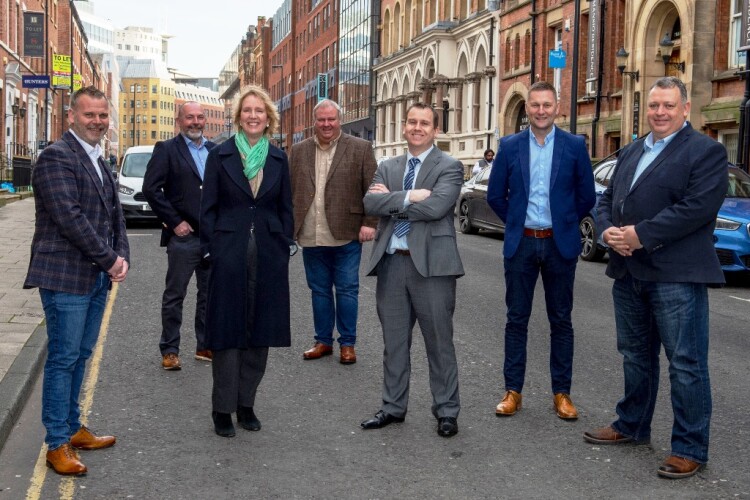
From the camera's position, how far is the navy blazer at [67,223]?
4461 mm

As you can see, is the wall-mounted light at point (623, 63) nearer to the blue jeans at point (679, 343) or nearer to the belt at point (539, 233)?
the belt at point (539, 233)

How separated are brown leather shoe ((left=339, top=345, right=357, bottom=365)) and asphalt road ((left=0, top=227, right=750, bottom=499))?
12cm

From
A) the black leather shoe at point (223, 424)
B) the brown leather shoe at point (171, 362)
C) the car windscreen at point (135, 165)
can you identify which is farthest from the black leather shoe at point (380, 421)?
the car windscreen at point (135, 165)

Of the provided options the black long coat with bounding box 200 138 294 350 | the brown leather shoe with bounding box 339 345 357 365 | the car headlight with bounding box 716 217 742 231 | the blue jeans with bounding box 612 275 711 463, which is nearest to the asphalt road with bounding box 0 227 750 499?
the brown leather shoe with bounding box 339 345 357 365

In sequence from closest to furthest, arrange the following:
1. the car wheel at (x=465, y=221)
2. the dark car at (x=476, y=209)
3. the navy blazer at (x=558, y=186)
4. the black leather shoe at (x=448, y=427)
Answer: the black leather shoe at (x=448, y=427) < the navy blazer at (x=558, y=186) < the dark car at (x=476, y=209) < the car wheel at (x=465, y=221)

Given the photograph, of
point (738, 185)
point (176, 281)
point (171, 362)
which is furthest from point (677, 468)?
point (738, 185)

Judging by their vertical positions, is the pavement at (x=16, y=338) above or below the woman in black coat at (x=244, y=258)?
below

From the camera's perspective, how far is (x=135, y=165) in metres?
20.5

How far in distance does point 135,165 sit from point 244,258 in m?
15.9

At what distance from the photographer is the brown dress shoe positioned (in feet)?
14.9

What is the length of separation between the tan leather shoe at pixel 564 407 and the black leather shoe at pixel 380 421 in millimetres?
982

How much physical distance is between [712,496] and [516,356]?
5.66 ft

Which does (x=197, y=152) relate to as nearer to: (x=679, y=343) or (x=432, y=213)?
(x=432, y=213)

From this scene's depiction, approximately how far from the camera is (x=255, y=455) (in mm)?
4945
